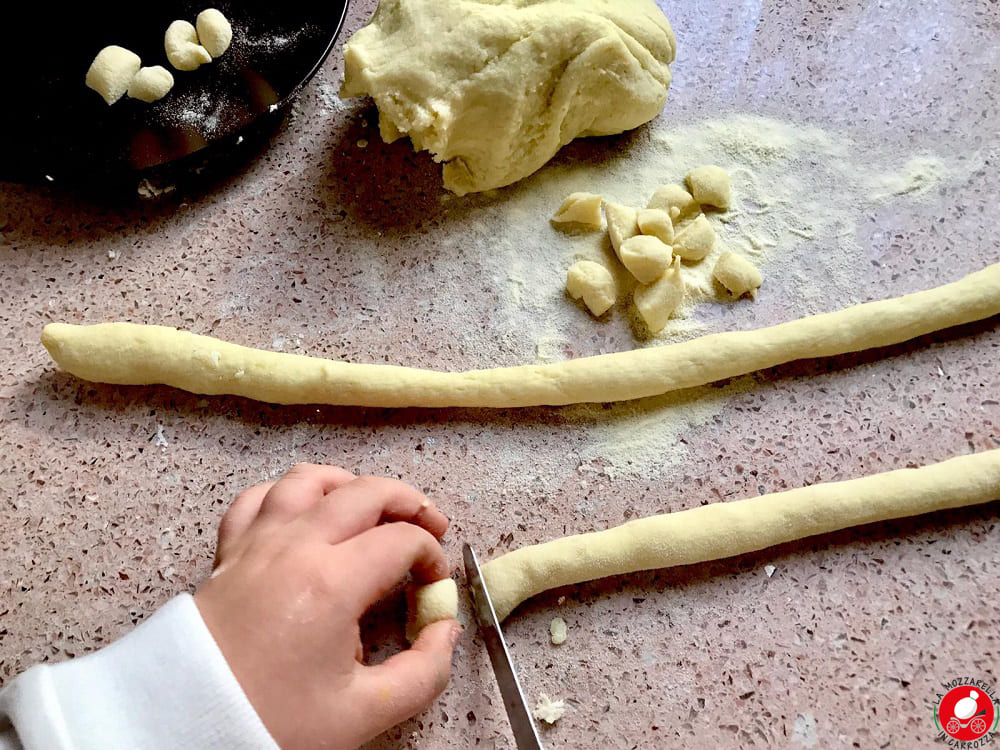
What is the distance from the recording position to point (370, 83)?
0.98 m

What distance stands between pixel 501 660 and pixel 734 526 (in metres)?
0.30

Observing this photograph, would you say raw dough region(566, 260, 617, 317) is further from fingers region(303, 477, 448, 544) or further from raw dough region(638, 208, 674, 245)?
fingers region(303, 477, 448, 544)

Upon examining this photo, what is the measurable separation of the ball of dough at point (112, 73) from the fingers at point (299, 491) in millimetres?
623

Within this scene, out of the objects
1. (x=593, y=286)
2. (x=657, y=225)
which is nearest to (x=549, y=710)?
(x=593, y=286)

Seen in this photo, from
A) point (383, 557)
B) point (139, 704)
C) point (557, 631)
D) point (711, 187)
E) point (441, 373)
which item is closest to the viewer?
point (139, 704)

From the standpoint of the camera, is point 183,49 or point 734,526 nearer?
point 734,526

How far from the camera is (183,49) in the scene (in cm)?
108

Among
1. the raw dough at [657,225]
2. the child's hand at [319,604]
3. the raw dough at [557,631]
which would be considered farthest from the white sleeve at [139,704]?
the raw dough at [657,225]

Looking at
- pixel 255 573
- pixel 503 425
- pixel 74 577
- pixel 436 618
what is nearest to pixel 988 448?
pixel 503 425

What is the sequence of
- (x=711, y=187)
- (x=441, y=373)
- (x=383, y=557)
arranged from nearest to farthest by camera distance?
(x=383, y=557) → (x=441, y=373) → (x=711, y=187)

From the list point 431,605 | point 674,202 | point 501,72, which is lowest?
point 431,605

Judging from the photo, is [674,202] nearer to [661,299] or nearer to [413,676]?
[661,299]

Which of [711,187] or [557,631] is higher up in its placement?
[711,187]

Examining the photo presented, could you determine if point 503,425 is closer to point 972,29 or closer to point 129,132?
point 129,132
